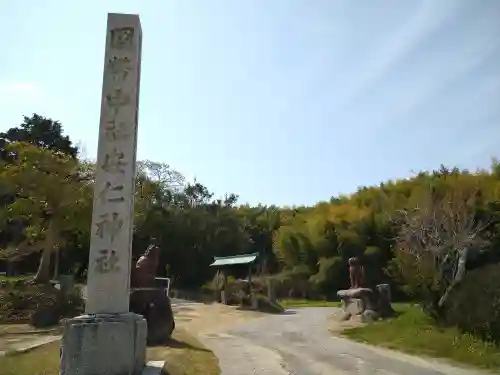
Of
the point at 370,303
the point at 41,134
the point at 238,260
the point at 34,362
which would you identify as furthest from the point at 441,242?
the point at 41,134

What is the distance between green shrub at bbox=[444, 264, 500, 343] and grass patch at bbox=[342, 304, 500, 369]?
0.25 m

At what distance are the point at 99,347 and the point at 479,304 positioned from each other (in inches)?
338

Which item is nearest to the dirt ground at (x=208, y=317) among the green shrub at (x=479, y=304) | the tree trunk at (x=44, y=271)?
the tree trunk at (x=44, y=271)

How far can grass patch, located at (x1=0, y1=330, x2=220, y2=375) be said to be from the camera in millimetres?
7500

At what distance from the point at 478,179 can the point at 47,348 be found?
24110mm

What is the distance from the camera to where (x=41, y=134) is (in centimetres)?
3347

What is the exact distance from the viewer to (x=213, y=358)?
9.30 metres

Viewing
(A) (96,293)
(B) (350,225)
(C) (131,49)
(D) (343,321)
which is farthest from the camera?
(B) (350,225)

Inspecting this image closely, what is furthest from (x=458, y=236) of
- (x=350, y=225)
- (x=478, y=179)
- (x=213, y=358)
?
(x=350, y=225)

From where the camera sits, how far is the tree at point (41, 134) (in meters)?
33.2

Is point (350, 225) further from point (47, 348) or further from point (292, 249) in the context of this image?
point (47, 348)

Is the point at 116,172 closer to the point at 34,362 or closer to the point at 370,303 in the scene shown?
the point at 34,362

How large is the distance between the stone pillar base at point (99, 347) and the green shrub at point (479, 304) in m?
7.98

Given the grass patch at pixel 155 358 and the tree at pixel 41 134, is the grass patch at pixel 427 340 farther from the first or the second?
the tree at pixel 41 134
